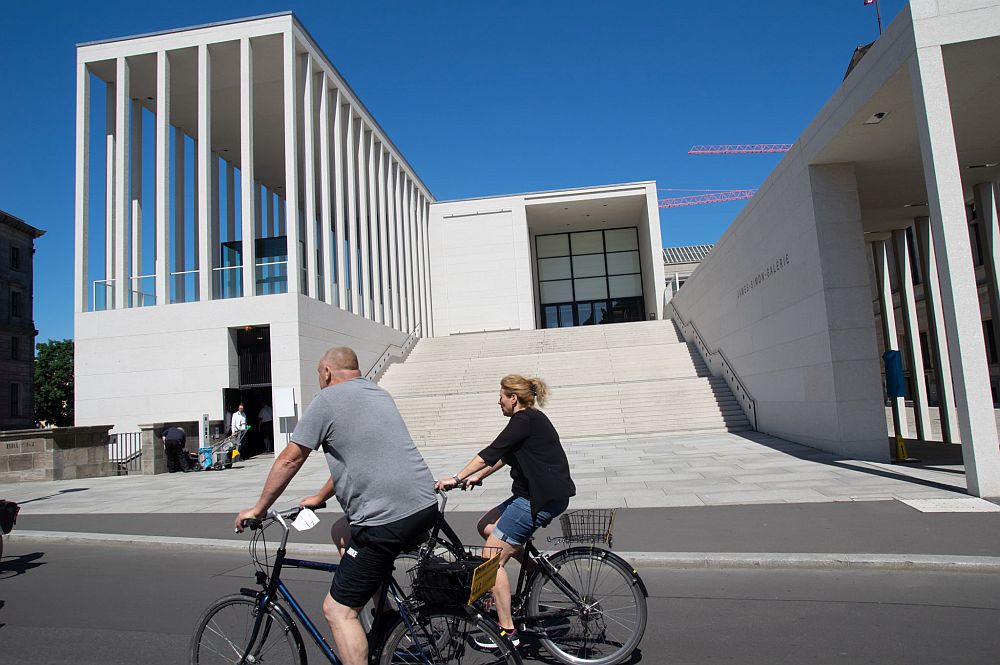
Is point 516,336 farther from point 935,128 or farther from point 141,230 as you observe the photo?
point 935,128

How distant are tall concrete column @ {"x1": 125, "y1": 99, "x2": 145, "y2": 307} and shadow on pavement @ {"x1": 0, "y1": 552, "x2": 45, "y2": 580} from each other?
52.6 ft

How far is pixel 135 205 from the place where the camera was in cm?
2442

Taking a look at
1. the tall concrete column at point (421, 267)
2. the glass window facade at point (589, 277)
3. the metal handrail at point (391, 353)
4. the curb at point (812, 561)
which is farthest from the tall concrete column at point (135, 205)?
the glass window facade at point (589, 277)

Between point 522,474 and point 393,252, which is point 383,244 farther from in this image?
point 522,474

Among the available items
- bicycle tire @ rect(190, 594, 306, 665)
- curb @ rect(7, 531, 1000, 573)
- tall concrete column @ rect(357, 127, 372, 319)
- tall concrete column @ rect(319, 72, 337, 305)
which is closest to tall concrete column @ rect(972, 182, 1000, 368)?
curb @ rect(7, 531, 1000, 573)

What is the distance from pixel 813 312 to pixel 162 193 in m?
20.0

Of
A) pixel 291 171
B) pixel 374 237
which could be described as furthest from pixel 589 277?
pixel 291 171

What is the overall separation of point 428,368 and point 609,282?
23.0 meters

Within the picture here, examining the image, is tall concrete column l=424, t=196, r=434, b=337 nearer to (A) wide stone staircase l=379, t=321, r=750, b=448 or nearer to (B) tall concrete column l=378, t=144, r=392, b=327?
(A) wide stone staircase l=379, t=321, r=750, b=448

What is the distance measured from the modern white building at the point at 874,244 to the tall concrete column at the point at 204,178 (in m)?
16.3

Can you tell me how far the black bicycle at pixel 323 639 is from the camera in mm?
3027

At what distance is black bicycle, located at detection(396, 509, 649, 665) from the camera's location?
3.84 m

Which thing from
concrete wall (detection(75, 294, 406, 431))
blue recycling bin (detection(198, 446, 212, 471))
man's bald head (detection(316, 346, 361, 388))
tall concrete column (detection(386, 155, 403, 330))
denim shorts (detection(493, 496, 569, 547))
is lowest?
blue recycling bin (detection(198, 446, 212, 471))

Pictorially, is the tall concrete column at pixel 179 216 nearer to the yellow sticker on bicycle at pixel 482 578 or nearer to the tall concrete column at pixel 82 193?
the tall concrete column at pixel 82 193
